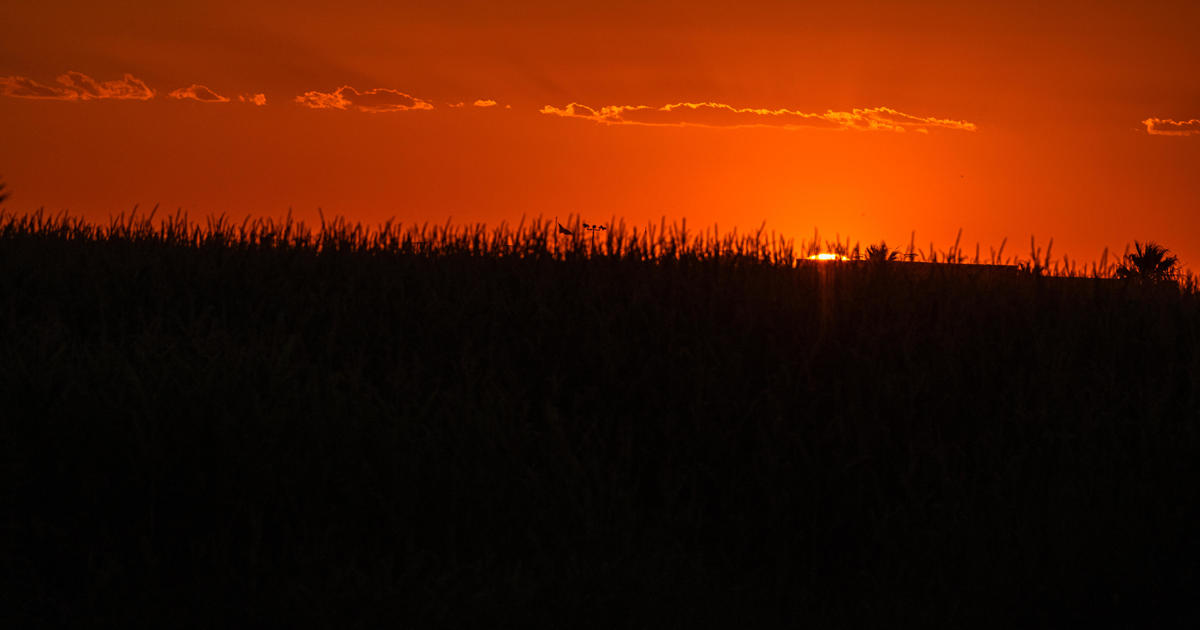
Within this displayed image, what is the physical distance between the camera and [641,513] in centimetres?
625

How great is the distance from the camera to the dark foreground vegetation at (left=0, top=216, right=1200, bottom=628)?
5.34 metres

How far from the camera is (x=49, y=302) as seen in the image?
346 inches

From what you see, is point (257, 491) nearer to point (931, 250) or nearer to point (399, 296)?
point (399, 296)

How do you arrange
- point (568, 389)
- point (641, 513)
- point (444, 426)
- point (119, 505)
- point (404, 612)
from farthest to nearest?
point (568, 389), point (444, 426), point (641, 513), point (119, 505), point (404, 612)

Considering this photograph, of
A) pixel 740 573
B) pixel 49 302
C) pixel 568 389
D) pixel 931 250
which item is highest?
pixel 931 250

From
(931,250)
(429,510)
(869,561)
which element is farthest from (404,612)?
(931,250)

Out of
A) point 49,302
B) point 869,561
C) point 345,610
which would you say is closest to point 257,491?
point 345,610

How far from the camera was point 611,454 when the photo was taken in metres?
6.80

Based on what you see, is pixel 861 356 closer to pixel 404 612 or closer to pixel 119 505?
pixel 404 612

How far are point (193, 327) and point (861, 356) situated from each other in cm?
483

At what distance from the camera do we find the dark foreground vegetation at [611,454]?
210 inches

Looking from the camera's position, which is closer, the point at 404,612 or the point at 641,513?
the point at 404,612

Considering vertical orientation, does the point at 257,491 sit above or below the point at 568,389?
below

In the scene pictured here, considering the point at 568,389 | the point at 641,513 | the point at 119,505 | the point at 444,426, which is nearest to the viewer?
the point at 119,505
